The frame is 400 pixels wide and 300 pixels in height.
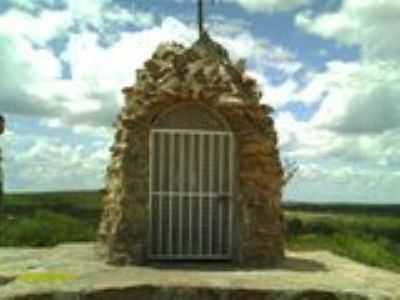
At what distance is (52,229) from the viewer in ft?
76.7

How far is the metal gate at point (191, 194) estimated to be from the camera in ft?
50.1

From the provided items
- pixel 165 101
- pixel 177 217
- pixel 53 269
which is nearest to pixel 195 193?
pixel 177 217

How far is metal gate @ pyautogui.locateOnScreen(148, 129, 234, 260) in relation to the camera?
50.1 feet

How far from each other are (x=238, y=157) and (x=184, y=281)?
3291 millimetres

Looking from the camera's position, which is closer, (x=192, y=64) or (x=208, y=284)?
(x=208, y=284)

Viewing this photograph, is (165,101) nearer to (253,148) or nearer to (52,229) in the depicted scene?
(253,148)

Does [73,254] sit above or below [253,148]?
below

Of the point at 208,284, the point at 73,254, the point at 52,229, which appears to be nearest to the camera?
the point at 208,284

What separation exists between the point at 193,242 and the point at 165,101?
7.77 feet

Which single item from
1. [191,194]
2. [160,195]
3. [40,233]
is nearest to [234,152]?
[191,194]

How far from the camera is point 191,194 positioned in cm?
1548

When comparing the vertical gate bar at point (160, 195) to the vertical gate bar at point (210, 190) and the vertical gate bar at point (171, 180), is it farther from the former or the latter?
the vertical gate bar at point (210, 190)

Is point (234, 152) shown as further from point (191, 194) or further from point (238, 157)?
point (191, 194)

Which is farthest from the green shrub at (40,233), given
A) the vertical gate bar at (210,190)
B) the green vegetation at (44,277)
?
the green vegetation at (44,277)
